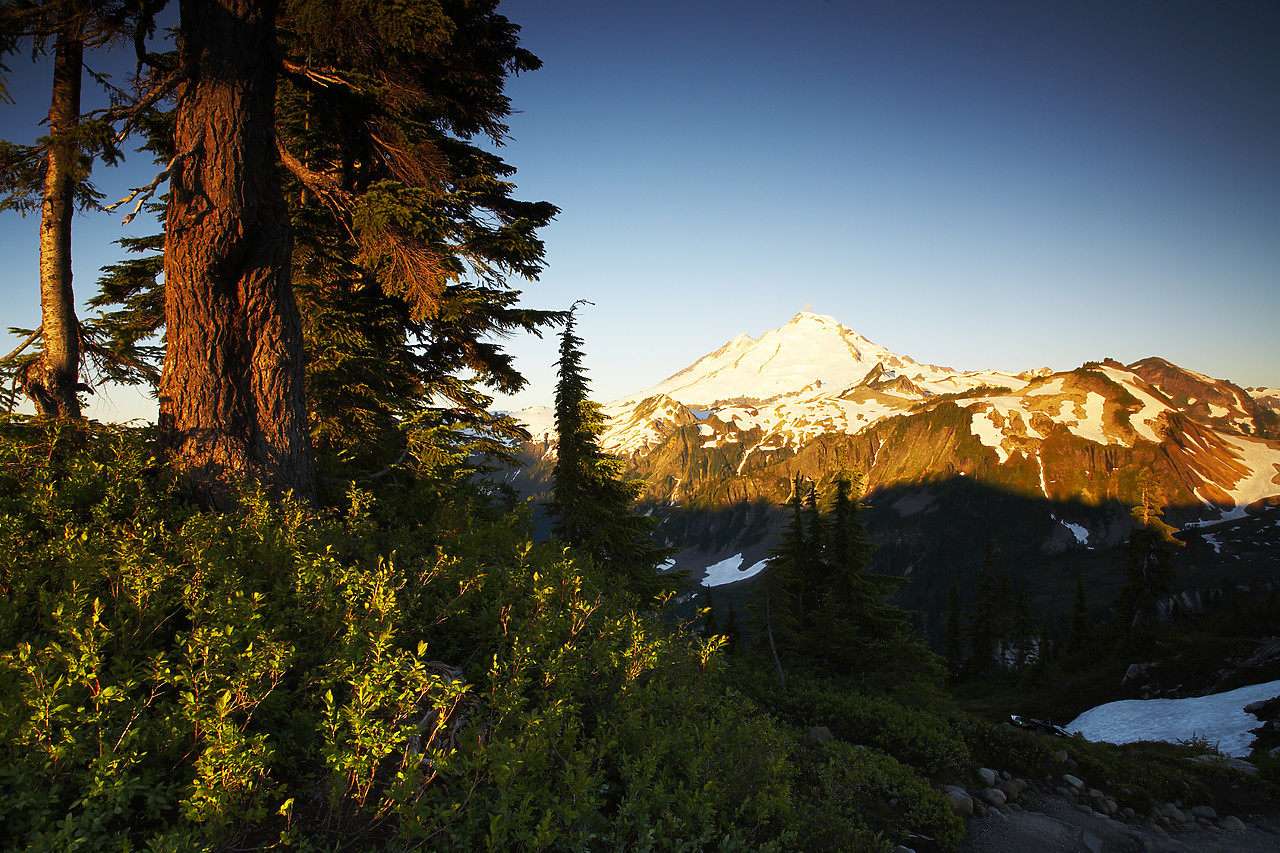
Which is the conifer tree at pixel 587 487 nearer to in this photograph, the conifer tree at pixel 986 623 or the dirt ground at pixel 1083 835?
the dirt ground at pixel 1083 835

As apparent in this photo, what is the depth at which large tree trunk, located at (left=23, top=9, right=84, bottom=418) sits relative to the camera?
6770mm

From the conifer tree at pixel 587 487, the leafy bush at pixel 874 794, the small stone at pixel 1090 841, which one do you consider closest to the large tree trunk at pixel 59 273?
the leafy bush at pixel 874 794

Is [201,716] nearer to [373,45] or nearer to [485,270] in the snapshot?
[485,270]

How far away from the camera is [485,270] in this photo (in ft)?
30.6

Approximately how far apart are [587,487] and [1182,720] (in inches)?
1248

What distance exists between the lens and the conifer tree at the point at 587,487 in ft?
56.6

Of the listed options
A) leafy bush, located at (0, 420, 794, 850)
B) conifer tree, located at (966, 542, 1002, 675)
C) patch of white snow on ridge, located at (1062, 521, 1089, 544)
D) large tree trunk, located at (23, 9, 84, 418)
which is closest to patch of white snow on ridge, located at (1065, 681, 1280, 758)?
conifer tree, located at (966, 542, 1002, 675)

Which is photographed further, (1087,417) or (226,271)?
(1087,417)

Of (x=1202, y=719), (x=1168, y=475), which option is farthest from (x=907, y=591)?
(x=1202, y=719)

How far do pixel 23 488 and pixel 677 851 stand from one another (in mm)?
6148

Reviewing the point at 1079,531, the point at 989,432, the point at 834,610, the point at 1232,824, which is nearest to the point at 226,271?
the point at 1232,824

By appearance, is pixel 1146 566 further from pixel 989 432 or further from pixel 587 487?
pixel 989 432

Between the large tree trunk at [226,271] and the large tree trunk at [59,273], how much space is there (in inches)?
82.0

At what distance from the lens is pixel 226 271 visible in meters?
6.17
